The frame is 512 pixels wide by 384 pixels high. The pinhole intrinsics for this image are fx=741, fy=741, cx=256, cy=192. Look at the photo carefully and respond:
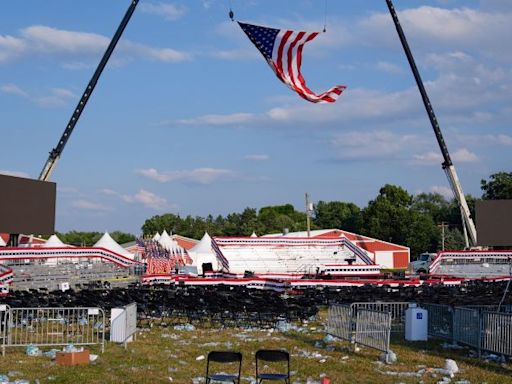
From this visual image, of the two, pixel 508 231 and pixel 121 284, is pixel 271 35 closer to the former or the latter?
pixel 121 284

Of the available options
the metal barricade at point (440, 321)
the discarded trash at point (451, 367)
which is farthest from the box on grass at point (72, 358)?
the metal barricade at point (440, 321)

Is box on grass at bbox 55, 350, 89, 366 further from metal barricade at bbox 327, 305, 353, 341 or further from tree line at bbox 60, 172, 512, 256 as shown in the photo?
tree line at bbox 60, 172, 512, 256

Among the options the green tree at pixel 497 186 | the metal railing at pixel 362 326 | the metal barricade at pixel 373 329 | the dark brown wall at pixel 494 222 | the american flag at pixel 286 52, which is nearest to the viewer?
the metal barricade at pixel 373 329

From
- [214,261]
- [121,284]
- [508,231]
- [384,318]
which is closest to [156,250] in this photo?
[214,261]

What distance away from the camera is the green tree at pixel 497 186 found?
291 feet

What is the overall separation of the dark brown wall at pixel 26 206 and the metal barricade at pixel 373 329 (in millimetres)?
27830

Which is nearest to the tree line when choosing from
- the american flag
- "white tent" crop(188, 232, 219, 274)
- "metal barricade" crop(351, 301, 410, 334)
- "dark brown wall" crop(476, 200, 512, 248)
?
"white tent" crop(188, 232, 219, 274)

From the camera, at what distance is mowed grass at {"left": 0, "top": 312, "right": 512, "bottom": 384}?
12656 millimetres

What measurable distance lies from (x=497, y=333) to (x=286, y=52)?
748 inches

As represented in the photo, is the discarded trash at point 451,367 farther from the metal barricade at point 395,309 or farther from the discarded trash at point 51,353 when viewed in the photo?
the discarded trash at point 51,353

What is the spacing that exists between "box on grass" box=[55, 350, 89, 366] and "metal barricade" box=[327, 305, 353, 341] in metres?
5.89

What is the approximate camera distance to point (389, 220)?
293ft

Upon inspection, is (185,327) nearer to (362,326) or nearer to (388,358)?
(362,326)

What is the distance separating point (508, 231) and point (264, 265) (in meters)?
19.9
